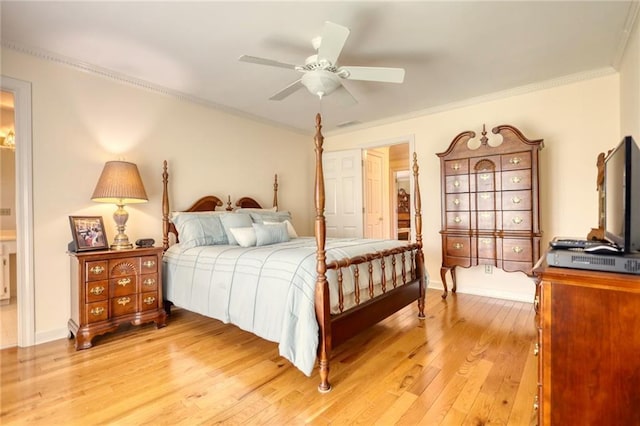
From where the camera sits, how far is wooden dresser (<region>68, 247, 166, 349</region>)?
99.6 inches

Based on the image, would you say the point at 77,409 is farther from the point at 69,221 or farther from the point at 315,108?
the point at 315,108

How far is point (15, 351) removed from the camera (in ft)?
8.11

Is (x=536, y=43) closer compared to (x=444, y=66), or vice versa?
(x=536, y=43)

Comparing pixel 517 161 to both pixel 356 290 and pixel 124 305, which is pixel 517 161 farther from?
pixel 124 305

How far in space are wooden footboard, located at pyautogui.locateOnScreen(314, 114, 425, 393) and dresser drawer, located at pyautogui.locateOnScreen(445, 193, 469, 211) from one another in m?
0.77

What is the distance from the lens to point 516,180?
3.37 m

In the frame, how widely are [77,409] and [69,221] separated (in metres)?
1.72

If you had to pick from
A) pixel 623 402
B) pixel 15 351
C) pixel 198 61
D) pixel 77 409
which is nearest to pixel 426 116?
pixel 198 61

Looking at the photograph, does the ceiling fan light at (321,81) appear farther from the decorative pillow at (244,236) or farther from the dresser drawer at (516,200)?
the dresser drawer at (516,200)

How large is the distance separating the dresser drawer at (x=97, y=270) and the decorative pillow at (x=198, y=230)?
687mm

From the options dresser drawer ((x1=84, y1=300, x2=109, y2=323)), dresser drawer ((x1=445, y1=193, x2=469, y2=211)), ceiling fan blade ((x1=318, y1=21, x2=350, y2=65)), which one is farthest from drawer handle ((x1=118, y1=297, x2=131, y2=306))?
dresser drawer ((x1=445, y1=193, x2=469, y2=211))

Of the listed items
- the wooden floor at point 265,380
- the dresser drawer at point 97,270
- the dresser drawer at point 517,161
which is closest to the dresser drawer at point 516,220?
the dresser drawer at point 517,161

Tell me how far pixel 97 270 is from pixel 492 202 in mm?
4051

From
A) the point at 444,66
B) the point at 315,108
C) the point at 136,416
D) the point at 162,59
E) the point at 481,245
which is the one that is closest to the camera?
the point at 136,416
